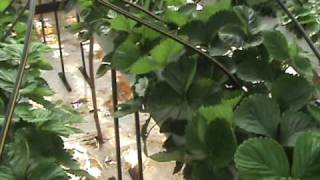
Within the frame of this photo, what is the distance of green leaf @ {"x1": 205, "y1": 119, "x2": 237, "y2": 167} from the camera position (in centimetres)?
64

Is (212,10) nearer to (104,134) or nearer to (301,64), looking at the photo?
(301,64)

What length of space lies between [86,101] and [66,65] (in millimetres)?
408

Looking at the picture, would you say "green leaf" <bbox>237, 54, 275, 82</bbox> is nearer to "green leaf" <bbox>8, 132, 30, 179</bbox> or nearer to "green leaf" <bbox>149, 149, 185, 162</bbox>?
"green leaf" <bbox>149, 149, 185, 162</bbox>

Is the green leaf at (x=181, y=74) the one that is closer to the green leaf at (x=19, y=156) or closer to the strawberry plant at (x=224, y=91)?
the strawberry plant at (x=224, y=91)

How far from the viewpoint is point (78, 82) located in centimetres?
247

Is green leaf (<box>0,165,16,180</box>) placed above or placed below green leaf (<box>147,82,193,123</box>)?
above

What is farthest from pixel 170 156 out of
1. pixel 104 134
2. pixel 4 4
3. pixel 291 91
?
pixel 104 134

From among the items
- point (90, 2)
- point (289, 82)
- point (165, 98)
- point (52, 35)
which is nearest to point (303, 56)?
point (289, 82)

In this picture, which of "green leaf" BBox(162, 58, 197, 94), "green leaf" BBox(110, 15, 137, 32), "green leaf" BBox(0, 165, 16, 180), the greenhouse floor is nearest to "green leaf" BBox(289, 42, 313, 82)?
"green leaf" BBox(162, 58, 197, 94)

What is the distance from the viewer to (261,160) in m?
0.56

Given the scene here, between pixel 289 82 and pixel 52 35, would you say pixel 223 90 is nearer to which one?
pixel 289 82

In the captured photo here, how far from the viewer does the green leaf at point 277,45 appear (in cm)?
73

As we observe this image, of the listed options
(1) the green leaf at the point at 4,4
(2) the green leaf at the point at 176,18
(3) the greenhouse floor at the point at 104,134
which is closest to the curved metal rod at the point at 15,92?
(2) the green leaf at the point at 176,18

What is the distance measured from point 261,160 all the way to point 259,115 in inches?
3.9
